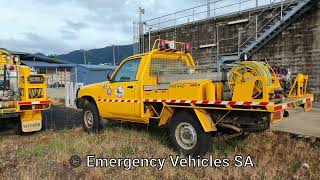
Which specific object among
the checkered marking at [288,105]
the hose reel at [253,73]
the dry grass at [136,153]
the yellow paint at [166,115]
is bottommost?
the dry grass at [136,153]

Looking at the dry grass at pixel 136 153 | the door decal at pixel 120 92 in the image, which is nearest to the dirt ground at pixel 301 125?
the dry grass at pixel 136 153

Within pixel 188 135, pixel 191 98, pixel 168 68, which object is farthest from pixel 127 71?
pixel 188 135

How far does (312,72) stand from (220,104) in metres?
12.6

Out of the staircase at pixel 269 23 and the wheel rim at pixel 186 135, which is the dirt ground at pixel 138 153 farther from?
the staircase at pixel 269 23

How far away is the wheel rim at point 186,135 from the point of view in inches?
249

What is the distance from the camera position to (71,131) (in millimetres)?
9344

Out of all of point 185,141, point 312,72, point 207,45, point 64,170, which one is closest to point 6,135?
point 64,170

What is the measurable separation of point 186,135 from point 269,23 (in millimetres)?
14147

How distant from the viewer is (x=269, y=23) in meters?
18.6

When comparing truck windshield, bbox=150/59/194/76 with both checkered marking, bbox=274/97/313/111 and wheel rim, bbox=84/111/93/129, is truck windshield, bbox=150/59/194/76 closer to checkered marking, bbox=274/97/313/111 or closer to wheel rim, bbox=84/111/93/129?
checkered marking, bbox=274/97/313/111

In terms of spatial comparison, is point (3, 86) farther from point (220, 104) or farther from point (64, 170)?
point (220, 104)

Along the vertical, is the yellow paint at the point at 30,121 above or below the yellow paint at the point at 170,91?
below

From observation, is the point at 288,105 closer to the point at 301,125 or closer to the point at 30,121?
the point at 301,125

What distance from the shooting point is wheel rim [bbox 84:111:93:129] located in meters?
9.24
